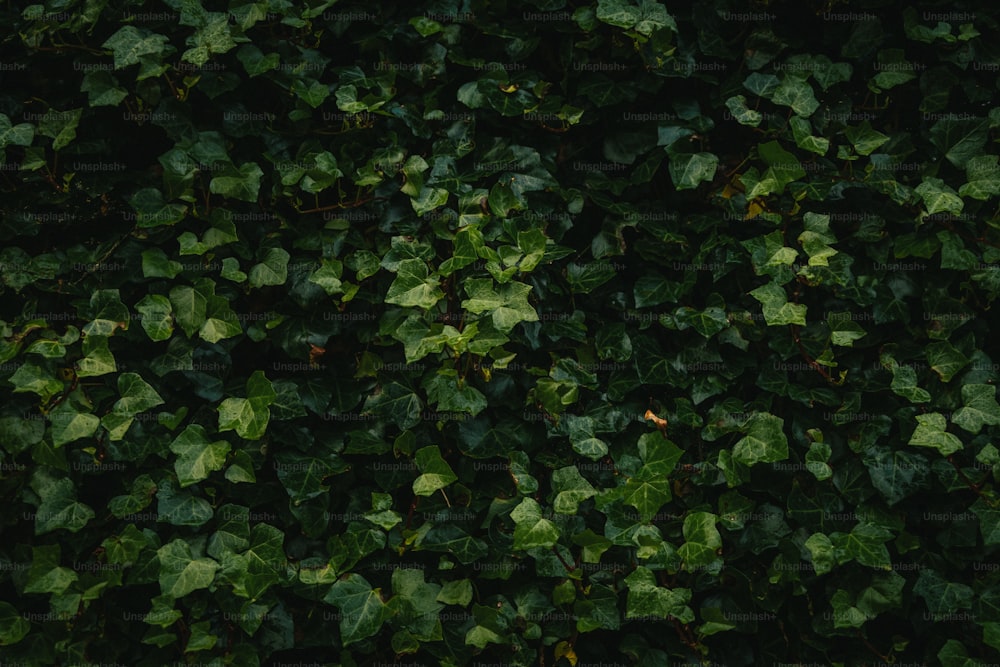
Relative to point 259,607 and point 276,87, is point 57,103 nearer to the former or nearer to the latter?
point 276,87

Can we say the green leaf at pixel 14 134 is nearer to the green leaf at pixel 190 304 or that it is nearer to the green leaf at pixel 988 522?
the green leaf at pixel 190 304

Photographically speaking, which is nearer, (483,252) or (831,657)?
(483,252)

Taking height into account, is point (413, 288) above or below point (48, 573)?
above

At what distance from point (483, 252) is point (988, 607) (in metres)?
2.06

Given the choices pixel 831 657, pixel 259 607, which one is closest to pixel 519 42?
pixel 259 607

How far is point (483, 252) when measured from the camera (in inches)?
95.4

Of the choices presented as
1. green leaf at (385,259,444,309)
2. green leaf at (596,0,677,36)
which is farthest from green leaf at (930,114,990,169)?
green leaf at (385,259,444,309)

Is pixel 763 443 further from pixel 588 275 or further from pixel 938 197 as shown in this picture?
pixel 938 197

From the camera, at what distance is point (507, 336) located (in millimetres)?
2430

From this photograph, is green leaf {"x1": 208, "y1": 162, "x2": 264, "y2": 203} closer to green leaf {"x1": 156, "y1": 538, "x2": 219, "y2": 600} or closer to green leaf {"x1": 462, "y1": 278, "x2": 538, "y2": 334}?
green leaf {"x1": 462, "y1": 278, "x2": 538, "y2": 334}

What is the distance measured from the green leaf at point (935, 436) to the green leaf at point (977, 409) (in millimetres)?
57

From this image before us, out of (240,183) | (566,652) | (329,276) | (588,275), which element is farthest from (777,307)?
(240,183)

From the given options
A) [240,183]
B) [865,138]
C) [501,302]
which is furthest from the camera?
[865,138]

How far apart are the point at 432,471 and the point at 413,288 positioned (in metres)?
0.59
